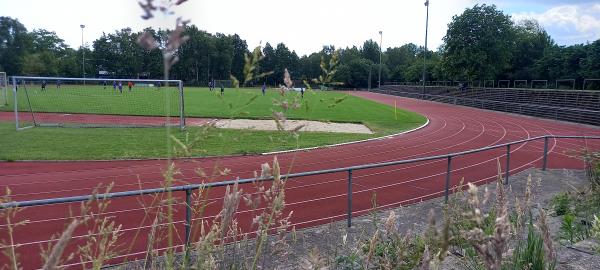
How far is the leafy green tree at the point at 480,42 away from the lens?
47.1 metres

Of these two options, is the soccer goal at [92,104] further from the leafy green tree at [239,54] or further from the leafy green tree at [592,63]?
the leafy green tree at [592,63]

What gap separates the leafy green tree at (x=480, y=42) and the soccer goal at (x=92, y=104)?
32740 mm

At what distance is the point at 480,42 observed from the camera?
4706 cm

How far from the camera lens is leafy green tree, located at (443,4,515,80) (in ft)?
154

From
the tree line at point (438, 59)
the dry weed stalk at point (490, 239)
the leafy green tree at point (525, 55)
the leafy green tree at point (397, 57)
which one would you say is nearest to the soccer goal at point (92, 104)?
the tree line at point (438, 59)

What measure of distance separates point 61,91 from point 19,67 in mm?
59891

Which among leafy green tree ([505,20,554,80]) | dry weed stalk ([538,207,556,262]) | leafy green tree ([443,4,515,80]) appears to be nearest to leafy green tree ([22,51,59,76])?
leafy green tree ([443,4,515,80])

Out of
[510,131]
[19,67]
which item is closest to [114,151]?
Answer: [510,131]

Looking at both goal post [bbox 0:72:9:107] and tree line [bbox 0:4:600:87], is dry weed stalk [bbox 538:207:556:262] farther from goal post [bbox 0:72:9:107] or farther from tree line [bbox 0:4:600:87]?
goal post [bbox 0:72:9:107]

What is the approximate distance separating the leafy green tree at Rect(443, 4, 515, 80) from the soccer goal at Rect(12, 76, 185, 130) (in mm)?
32740

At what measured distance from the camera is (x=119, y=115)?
26.9m

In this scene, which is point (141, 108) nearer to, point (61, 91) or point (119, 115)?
point (119, 115)

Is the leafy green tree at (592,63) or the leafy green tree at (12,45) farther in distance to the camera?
the leafy green tree at (12,45)

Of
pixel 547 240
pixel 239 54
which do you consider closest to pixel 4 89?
pixel 239 54
